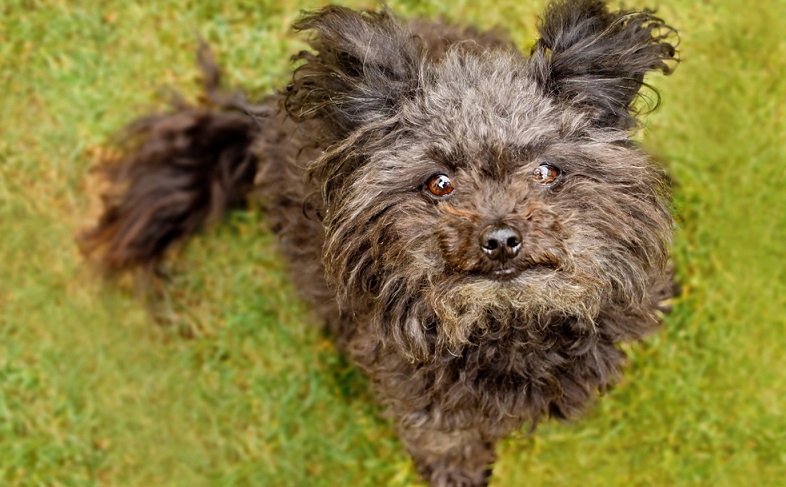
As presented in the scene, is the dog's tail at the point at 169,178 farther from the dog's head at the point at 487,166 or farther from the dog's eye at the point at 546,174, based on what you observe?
the dog's eye at the point at 546,174

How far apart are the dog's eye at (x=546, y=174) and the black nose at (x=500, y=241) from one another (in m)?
0.24

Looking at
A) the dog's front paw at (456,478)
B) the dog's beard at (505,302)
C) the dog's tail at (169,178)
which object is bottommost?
the dog's front paw at (456,478)

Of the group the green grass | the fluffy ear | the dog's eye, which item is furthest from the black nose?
the green grass

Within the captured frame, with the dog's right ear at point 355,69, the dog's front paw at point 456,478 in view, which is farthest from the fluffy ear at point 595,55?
the dog's front paw at point 456,478

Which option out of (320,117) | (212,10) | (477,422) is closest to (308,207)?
(320,117)

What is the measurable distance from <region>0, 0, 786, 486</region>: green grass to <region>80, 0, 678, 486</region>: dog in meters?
1.26

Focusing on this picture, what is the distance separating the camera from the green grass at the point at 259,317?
3.52 metres

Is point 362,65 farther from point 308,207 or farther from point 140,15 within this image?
point 140,15

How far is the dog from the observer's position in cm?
199

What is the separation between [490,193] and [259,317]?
209 centimetres

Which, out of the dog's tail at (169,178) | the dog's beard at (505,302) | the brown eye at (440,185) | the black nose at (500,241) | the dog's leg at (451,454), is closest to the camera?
the black nose at (500,241)

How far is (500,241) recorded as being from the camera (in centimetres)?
185

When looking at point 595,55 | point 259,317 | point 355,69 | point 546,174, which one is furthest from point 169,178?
point 595,55

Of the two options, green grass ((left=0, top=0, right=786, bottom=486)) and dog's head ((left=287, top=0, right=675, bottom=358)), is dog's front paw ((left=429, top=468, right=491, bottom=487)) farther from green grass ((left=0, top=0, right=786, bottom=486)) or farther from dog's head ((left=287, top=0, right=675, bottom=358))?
dog's head ((left=287, top=0, right=675, bottom=358))
